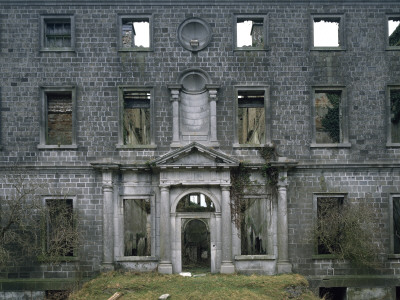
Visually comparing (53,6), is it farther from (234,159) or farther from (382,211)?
(382,211)

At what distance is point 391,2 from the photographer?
61.8ft

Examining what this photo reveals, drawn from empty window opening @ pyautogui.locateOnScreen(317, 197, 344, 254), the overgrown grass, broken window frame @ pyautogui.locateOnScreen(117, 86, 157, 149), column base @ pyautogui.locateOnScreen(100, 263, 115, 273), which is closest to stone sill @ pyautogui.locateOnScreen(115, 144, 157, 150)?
broken window frame @ pyautogui.locateOnScreen(117, 86, 157, 149)

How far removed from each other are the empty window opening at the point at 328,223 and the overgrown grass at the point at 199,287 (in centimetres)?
180

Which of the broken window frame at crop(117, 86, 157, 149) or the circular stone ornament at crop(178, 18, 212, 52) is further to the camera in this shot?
the circular stone ornament at crop(178, 18, 212, 52)

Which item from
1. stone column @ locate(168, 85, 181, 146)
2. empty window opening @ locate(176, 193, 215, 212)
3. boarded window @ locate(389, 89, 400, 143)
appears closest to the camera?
stone column @ locate(168, 85, 181, 146)

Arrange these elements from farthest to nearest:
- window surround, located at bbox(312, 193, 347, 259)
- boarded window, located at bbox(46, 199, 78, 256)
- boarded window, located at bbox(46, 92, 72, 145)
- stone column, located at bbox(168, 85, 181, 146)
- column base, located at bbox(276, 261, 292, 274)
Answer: boarded window, located at bbox(46, 92, 72, 145) < stone column, located at bbox(168, 85, 181, 146) < window surround, located at bbox(312, 193, 347, 259) < column base, located at bbox(276, 261, 292, 274) < boarded window, located at bbox(46, 199, 78, 256)

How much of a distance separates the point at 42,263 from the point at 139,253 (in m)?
3.69

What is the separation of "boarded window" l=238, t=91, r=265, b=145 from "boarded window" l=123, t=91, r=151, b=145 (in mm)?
3683

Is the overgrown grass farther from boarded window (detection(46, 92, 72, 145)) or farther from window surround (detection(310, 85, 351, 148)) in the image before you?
boarded window (detection(46, 92, 72, 145))

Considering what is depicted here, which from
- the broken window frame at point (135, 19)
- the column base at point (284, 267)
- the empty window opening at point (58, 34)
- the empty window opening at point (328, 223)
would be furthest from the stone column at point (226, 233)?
the empty window opening at point (58, 34)

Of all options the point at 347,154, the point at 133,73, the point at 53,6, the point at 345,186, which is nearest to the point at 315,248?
the point at 345,186

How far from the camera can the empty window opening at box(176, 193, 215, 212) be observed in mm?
18328

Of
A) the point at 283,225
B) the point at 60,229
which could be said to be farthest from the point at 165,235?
the point at 283,225

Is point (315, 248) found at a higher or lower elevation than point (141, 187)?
lower
